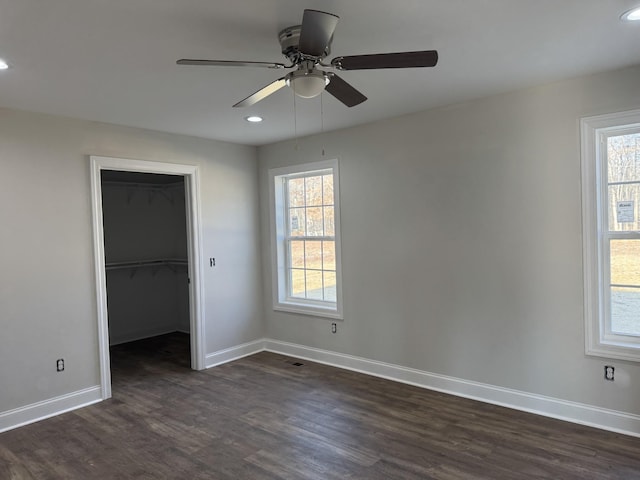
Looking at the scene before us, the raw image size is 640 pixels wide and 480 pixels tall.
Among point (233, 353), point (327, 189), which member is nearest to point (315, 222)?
point (327, 189)

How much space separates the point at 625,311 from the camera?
308 cm

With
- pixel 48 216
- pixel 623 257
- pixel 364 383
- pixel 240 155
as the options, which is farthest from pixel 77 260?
pixel 623 257

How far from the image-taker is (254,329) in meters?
5.31

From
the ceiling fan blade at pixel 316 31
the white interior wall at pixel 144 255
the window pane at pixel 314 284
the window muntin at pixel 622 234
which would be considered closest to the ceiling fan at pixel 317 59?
the ceiling fan blade at pixel 316 31

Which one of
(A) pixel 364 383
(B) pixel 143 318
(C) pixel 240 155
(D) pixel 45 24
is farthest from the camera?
(B) pixel 143 318

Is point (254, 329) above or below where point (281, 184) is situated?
below

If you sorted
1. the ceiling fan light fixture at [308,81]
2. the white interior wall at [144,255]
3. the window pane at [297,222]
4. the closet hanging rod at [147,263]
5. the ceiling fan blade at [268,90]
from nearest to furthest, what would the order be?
1. the ceiling fan light fixture at [308,81]
2. the ceiling fan blade at [268,90]
3. the window pane at [297,222]
4. the closet hanging rod at [147,263]
5. the white interior wall at [144,255]

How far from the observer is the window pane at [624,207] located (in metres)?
3.02

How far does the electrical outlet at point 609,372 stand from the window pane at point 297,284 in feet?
10.0

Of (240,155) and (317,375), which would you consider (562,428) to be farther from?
(240,155)

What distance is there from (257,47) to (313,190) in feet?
8.64

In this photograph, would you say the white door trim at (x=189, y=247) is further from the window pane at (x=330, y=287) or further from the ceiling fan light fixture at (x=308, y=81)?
the ceiling fan light fixture at (x=308, y=81)

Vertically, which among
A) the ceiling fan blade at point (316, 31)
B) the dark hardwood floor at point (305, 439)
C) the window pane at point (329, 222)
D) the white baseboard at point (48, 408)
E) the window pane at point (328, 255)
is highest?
the ceiling fan blade at point (316, 31)

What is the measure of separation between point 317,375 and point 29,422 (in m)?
2.48
